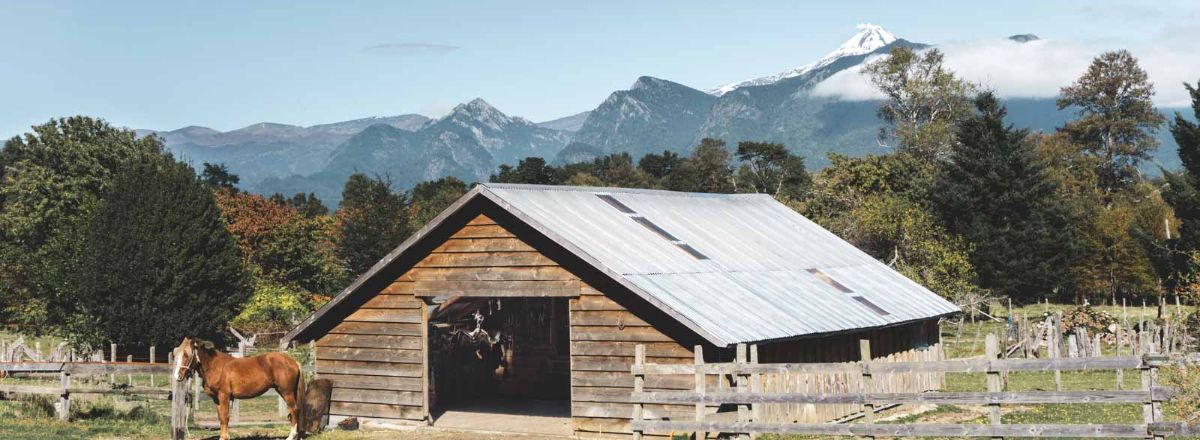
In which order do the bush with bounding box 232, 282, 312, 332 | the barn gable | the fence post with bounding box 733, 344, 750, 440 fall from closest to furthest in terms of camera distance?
1. the fence post with bounding box 733, 344, 750, 440
2. the barn gable
3. the bush with bounding box 232, 282, 312, 332

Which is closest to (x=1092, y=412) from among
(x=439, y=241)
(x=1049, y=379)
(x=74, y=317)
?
(x=1049, y=379)

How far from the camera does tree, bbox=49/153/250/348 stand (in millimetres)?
48500

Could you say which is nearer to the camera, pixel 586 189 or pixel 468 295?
pixel 468 295

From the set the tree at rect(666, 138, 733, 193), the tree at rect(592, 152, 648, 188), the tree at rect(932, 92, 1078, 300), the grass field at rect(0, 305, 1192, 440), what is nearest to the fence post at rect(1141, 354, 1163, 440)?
the grass field at rect(0, 305, 1192, 440)

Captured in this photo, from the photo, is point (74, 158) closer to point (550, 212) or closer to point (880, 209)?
point (880, 209)

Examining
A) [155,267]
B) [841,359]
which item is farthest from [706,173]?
[841,359]

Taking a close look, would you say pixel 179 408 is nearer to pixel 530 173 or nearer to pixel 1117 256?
pixel 1117 256

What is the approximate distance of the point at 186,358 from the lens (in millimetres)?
20219

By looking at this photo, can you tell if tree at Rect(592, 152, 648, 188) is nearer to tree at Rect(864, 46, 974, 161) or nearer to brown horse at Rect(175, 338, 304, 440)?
tree at Rect(864, 46, 974, 161)

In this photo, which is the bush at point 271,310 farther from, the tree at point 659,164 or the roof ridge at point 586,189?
the tree at point 659,164

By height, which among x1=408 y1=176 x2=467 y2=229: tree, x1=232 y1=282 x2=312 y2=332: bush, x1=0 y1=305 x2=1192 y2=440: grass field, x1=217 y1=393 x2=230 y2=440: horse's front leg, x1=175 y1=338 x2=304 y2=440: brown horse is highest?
x1=408 y1=176 x2=467 y2=229: tree

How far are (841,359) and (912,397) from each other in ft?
28.6

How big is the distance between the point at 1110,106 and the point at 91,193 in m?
78.4

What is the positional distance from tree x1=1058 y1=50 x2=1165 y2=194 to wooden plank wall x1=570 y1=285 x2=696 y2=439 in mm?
84288
